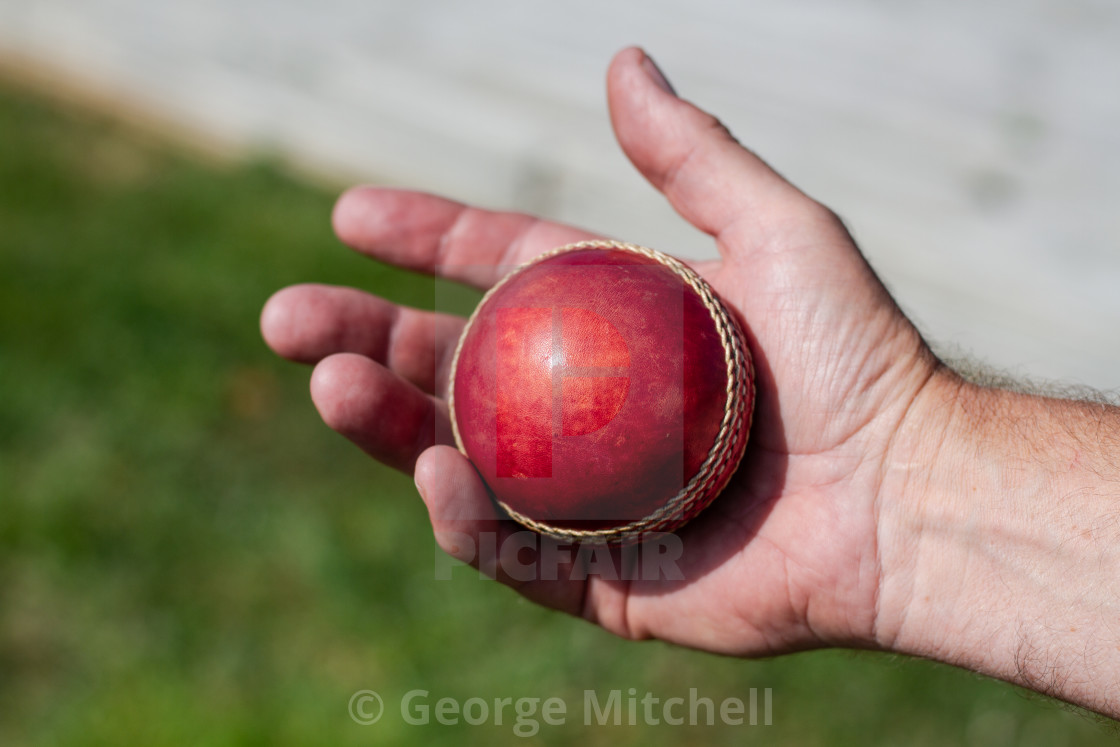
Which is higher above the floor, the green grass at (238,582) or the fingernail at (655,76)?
the fingernail at (655,76)

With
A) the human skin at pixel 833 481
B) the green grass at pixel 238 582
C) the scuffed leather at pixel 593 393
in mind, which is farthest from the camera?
the green grass at pixel 238 582

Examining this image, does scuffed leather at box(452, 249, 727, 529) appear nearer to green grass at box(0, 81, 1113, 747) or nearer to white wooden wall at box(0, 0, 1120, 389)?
green grass at box(0, 81, 1113, 747)

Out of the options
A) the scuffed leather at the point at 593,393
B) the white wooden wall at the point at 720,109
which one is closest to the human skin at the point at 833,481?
the scuffed leather at the point at 593,393

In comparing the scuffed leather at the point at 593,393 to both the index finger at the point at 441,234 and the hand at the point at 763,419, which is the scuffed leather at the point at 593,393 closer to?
the hand at the point at 763,419

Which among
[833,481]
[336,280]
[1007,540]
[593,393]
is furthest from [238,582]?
[1007,540]

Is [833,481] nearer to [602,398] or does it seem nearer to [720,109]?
[602,398]

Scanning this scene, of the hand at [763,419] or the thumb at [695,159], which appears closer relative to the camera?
the hand at [763,419]

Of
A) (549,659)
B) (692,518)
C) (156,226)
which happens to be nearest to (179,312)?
(156,226)
